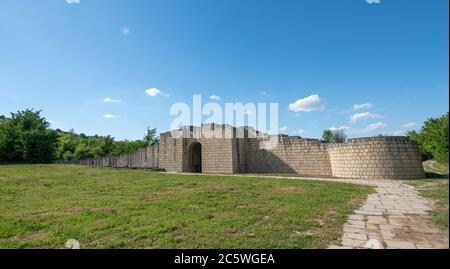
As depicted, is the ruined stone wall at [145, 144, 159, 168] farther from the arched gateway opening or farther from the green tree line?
the green tree line

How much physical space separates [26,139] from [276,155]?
20.7m

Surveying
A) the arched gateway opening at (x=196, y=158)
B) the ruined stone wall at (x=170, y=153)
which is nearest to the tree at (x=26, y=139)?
the ruined stone wall at (x=170, y=153)

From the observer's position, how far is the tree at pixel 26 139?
74.2 feet

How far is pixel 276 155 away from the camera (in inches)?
771

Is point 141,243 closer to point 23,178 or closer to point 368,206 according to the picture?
point 368,206

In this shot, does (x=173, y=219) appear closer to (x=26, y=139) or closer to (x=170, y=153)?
(x=170, y=153)

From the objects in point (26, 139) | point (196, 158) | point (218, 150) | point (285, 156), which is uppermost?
point (26, 139)

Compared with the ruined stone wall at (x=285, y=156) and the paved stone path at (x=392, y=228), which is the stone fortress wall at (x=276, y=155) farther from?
the paved stone path at (x=392, y=228)

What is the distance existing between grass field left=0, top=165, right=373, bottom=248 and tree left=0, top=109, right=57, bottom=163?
57.0 feet

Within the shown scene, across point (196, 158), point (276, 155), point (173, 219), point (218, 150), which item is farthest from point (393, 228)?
point (196, 158)

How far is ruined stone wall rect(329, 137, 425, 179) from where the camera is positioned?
1355 cm
